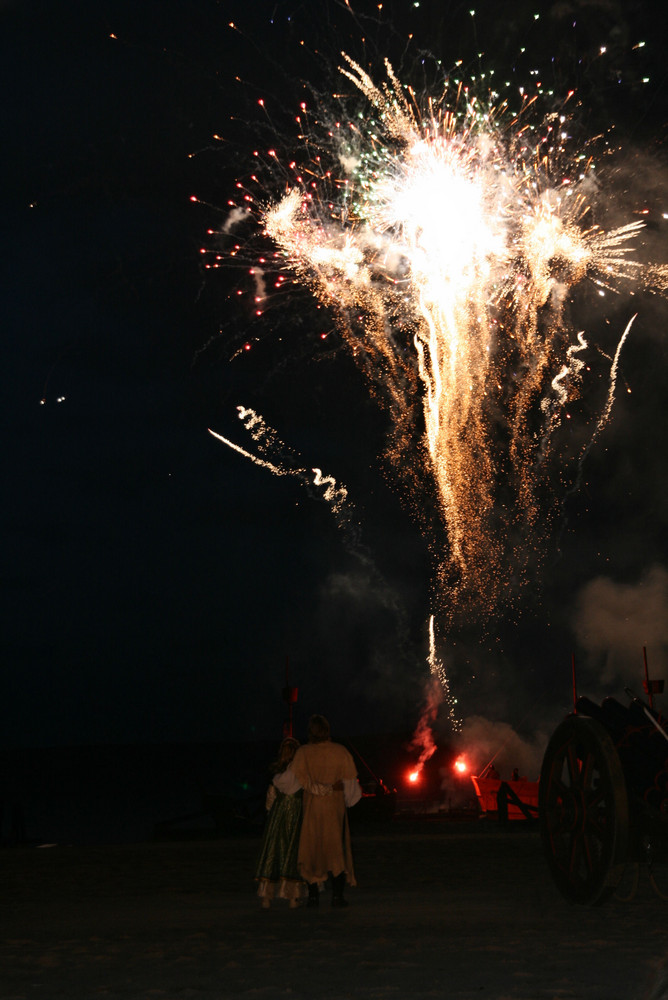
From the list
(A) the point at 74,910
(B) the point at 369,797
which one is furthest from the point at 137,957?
(B) the point at 369,797

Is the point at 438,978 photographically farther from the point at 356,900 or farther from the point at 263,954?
the point at 356,900

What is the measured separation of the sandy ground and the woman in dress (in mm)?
266

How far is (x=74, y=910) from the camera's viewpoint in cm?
899

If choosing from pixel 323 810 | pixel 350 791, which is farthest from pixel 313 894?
pixel 350 791

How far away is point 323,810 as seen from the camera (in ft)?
30.1

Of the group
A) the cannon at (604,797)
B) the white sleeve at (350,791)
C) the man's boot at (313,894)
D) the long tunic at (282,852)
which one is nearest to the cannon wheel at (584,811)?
the cannon at (604,797)

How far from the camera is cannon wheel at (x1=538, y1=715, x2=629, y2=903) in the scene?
24.3 ft

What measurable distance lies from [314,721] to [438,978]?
3.96m

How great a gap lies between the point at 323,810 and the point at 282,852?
456 mm

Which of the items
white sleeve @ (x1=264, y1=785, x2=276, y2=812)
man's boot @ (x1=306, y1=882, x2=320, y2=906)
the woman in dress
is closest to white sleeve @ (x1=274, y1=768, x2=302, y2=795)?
the woman in dress

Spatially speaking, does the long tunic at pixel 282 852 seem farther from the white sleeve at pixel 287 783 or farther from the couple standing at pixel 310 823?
the white sleeve at pixel 287 783

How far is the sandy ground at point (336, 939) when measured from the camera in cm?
514

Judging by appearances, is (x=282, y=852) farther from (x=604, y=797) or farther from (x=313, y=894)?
(x=604, y=797)

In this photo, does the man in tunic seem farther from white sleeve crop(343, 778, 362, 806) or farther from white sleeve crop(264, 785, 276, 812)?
white sleeve crop(264, 785, 276, 812)
